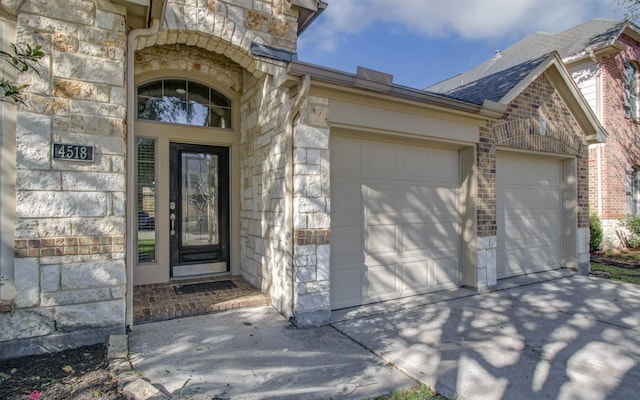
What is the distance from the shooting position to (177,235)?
5.23 m

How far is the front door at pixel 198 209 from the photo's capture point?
5.24 m

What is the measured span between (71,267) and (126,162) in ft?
3.62

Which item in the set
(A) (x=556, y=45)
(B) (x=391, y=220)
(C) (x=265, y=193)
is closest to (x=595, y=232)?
(A) (x=556, y=45)

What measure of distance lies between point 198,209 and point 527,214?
5.76m

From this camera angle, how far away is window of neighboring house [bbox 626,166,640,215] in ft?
35.1

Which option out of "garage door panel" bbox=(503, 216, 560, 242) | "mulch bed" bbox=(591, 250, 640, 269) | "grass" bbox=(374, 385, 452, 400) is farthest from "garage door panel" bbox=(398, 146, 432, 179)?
"mulch bed" bbox=(591, 250, 640, 269)

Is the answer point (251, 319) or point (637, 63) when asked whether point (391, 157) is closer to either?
point (251, 319)

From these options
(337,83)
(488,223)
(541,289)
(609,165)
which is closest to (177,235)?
(337,83)

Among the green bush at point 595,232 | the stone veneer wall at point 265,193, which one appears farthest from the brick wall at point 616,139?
the stone veneer wall at point 265,193

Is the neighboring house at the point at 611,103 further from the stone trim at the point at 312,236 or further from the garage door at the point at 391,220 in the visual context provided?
the stone trim at the point at 312,236

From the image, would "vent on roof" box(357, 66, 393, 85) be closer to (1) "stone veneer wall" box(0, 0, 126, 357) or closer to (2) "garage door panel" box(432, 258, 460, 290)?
(1) "stone veneer wall" box(0, 0, 126, 357)

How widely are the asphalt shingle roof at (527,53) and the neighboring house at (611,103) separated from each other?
4 cm

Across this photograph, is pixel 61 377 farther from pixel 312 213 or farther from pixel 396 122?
pixel 396 122

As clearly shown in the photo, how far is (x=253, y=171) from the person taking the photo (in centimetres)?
509
